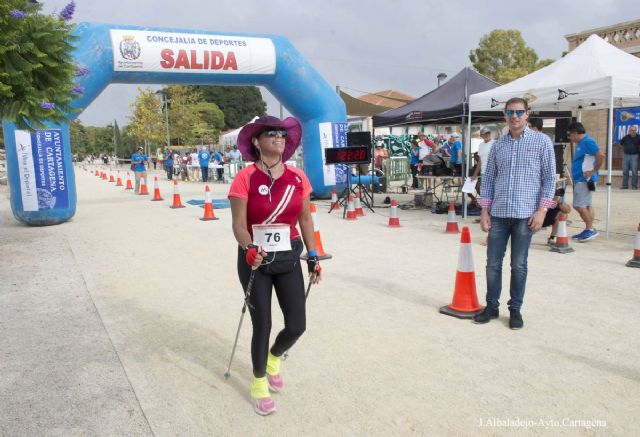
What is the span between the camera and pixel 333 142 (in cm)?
1509

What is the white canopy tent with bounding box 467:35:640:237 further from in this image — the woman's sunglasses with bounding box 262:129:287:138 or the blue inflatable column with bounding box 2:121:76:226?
the blue inflatable column with bounding box 2:121:76:226

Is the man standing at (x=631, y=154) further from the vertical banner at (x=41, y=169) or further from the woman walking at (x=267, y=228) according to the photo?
the woman walking at (x=267, y=228)

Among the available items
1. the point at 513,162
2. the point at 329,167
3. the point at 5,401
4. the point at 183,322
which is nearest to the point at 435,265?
the point at 513,162

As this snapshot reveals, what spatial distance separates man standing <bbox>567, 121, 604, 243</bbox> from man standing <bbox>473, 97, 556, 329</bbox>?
381 cm

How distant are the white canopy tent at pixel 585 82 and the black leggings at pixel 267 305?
22.4 feet

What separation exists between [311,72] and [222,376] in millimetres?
12408

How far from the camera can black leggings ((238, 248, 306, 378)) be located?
310 cm

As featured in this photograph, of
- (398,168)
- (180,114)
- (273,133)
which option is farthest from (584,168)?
(180,114)

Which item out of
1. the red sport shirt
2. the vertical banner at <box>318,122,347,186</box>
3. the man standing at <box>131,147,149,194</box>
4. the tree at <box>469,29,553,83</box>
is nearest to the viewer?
the red sport shirt

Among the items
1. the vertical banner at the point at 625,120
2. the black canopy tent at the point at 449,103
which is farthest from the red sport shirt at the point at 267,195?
the vertical banner at the point at 625,120

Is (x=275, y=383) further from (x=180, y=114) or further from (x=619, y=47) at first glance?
(x=180, y=114)

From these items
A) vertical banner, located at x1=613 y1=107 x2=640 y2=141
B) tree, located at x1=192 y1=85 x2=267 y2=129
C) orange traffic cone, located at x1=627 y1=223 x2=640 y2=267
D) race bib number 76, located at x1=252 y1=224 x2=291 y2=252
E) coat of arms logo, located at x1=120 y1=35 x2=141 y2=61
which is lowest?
orange traffic cone, located at x1=627 y1=223 x2=640 y2=267

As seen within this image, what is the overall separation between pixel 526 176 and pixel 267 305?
2.51m

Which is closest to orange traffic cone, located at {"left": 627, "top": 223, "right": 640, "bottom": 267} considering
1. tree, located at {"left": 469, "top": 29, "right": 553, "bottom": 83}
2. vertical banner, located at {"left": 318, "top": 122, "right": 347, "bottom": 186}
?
vertical banner, located at {"left": 318, "top": 122, "right": 347, "bottom": 186}
